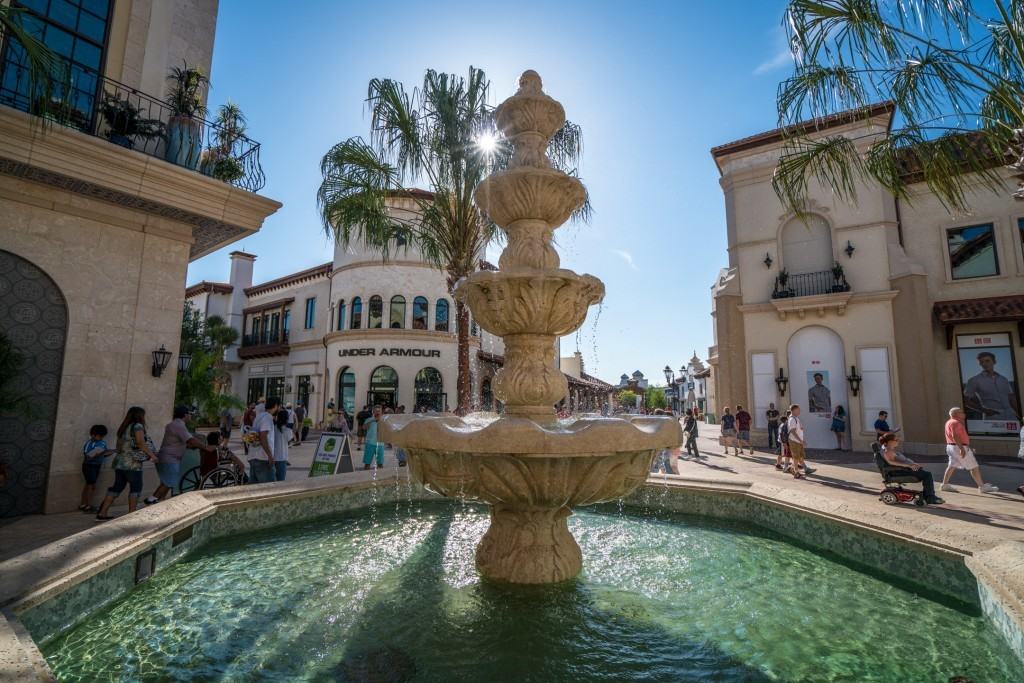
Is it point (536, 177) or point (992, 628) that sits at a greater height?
point (536, 177)

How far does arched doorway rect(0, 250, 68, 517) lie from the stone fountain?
6031 mm

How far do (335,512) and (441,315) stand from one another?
65.7ft

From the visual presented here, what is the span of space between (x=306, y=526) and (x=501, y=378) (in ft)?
10.0

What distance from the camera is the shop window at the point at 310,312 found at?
28.2 meters

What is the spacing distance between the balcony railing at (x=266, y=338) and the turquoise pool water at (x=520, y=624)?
92.3ft

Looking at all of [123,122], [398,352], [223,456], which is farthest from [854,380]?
[398,352]

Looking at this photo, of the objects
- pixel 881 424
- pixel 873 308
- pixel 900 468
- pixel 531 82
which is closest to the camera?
pixel 531 82

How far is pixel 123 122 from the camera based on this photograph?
23.7ft

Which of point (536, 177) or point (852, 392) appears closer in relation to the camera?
point (536, 177)

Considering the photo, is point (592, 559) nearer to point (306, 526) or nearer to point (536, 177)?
point (306, 526)

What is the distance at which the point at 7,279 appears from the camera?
20.5ft

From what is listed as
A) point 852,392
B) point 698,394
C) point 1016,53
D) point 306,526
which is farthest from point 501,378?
point 698,394

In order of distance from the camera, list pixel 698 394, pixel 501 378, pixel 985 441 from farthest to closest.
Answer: pixel 698 394
pixel 985 441
pixel 501 378

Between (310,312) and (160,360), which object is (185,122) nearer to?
(160,360)
